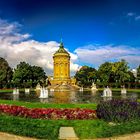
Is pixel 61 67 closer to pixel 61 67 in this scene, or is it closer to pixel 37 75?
pixel 61 67

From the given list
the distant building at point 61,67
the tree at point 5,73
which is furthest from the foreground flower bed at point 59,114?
the distant building at point 61,67

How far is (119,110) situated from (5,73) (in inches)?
2965

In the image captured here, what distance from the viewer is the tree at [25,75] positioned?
8644 cm

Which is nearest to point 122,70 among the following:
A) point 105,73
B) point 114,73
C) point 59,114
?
point 114,73

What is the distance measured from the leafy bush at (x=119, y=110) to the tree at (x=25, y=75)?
73.8 m

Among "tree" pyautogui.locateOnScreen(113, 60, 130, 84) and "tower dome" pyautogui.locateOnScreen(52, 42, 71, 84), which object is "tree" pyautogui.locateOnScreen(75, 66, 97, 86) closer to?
"tower dome" pyautogui.locateOnScreen(52, 42, 71, 84)

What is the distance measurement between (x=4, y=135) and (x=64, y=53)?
11701 cm

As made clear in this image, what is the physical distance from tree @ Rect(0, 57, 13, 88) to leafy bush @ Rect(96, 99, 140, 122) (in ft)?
234

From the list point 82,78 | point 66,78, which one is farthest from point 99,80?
point 66,78

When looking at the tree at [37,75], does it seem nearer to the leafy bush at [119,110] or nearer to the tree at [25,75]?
the tree at [25,75]

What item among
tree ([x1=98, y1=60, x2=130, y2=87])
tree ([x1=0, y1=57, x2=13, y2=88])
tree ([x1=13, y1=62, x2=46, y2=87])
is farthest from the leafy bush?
tree ([x1=13, y1=62, x2=46, y2=87])

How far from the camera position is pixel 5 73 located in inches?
3332

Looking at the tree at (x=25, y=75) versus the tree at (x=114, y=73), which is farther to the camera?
the tree at (x=25, y=75)

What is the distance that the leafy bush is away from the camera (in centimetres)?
1241
